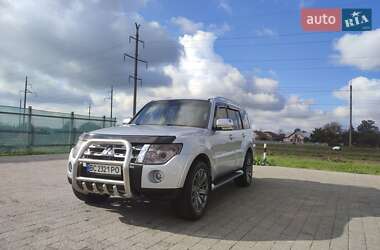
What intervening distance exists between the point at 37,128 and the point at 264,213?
14109 mm

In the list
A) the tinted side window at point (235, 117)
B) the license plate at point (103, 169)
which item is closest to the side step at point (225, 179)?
the tinted side window at point (235, 117)

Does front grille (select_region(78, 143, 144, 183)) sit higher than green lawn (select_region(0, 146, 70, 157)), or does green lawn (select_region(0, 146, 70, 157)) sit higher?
front grille (select_region(78, 143, 144, 183))

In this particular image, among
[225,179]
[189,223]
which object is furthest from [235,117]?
[189,223]

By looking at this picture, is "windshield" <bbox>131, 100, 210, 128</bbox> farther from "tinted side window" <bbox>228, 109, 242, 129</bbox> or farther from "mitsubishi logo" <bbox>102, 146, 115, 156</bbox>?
"mitsubishi logo" <bbox>102, 146, 115, 156</bbox>

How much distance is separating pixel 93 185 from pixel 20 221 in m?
1.04

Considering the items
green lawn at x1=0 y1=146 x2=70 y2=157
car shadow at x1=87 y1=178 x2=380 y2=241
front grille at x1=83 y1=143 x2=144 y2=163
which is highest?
front grille at x1=83 y1=143 x2=144 y2=163

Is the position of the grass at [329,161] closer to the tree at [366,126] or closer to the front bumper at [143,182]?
the front bumper at [143,182]

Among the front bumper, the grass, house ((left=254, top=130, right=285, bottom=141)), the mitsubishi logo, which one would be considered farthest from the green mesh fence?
house ((left=254, top=130, right=285, bottom=141))

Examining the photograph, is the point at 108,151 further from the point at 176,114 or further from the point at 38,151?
the point at 38,151

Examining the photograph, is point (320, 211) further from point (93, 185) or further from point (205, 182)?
point (93, 185)

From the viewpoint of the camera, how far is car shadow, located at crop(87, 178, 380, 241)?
16.8 ft

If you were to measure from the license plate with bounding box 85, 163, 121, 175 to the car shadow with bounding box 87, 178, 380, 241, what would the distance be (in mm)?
757

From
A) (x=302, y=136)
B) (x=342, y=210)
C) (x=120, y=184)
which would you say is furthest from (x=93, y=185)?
(x=302, y=136)

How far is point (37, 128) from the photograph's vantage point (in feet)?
57.9
